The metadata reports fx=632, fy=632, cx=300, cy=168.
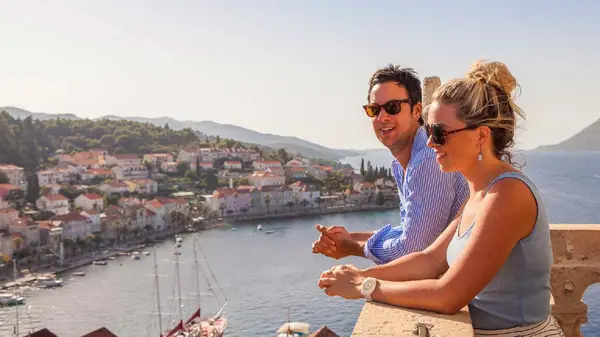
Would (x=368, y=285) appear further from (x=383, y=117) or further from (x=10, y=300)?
(x=10, y=300)

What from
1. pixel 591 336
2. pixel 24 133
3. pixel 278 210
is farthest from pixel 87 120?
pixel 591 336

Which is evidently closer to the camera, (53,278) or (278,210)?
(53,278)

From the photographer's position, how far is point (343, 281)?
35.9 inches

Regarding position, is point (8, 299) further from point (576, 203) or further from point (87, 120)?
point (87, 120)

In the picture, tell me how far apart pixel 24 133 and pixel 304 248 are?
23862 millimetres

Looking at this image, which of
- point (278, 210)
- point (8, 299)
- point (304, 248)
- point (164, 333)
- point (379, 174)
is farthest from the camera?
point (379, 174)

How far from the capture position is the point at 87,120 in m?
53.0

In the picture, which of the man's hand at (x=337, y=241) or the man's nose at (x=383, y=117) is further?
the man's hand at (x=337, y=241)

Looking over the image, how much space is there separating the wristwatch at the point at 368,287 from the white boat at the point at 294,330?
1243cm

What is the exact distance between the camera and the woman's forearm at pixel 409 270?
892mm

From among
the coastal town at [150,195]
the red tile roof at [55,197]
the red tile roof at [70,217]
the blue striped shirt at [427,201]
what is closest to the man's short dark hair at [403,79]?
the blue striped shirt at [427,201]

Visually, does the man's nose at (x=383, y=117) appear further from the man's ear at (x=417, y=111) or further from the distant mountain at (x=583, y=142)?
the distant mountain at (x=583, y=142)

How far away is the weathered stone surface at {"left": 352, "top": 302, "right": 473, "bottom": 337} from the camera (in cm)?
68

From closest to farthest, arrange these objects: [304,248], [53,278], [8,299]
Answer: [8,299] → [53,278] → [304,248]
